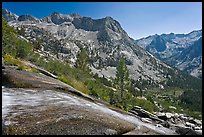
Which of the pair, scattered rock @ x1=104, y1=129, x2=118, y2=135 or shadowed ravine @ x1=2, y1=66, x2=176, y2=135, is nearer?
shadowed ravine @ x1=2, y1=66, x2=176, y2=135

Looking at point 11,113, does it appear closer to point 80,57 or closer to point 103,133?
point 103,133

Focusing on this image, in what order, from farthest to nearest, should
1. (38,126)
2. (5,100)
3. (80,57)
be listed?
(80,57) < (5,100) < (38,126)

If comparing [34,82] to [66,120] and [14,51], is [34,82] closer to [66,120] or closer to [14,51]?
[66,120]

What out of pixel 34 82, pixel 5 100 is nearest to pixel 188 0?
pixel 5 100

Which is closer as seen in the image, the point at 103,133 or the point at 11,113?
the point at 103,133

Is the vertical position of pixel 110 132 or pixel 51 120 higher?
pixel 110 132

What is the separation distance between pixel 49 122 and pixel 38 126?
878 mm

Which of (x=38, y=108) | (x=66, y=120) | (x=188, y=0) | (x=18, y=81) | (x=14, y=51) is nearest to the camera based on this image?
(x=188, y=0)

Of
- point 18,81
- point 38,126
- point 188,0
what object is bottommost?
point 38,126

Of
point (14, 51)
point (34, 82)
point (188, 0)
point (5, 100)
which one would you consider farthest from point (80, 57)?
point (188, 0)

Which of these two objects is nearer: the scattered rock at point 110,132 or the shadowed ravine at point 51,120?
the shadowed ravine at point 51,120

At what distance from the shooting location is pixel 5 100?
66.9 ft

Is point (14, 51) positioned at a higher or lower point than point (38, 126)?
higher

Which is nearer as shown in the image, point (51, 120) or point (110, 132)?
point (110, 132)
